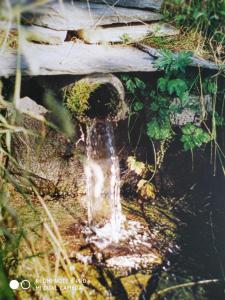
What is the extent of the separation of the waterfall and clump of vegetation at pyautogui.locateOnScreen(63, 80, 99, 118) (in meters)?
0.38

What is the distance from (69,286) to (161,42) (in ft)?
7.06

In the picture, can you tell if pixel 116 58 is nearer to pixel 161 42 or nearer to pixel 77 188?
pixel 161 42

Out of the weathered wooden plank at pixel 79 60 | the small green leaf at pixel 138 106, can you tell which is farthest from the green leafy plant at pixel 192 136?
the weathered wooden plank at pixel 79 60

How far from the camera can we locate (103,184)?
3543 millimetres

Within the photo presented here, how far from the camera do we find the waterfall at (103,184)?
10.5 ft

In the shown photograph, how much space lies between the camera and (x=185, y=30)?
3.50 meters

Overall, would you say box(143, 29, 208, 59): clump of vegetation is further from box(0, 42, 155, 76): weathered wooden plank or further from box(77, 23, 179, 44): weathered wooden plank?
box(0, 42, 155, 76): weathered wooden plank

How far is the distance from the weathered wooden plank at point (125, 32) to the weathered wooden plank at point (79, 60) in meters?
0.07

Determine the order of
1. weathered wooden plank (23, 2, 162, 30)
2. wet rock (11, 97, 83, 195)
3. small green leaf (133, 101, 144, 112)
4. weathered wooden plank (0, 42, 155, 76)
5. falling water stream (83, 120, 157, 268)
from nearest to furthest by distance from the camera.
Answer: weathered wooden plank (0, 42, 155, 76)
weathered wooden plank (23, 2, 162, 30)
falling water stream (83, 120, 157, 268)
wet rock (11, 97, 83, 195)
small green leaf (133, 101, 144, 112)

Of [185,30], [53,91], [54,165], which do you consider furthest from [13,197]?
[185,30]

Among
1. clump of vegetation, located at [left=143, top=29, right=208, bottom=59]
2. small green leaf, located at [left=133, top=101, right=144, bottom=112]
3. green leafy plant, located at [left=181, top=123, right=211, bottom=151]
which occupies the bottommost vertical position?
green leafy plant, located at [left=181, top=123, right=211, bottom=151]

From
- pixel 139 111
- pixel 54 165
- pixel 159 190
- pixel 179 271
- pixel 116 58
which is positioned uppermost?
pixel 116 58

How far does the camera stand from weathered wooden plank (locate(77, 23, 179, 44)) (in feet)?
10.4

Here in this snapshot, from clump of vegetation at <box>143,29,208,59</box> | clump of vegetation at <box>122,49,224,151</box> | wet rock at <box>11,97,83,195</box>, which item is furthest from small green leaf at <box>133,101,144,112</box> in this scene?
wet rock at <box>11,97,83,195</box>
